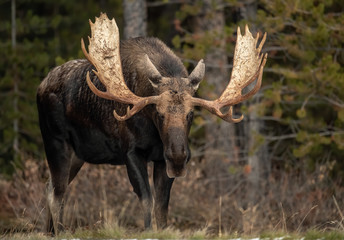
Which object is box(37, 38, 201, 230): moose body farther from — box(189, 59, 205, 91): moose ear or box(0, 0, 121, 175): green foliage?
box(0, 0, 121, 175): green foliage

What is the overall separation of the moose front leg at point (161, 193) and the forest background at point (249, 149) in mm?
3089

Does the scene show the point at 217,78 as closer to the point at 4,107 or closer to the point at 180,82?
the point at 4,107

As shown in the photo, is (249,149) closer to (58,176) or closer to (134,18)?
(134,18)

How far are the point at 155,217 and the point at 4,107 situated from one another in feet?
31.7

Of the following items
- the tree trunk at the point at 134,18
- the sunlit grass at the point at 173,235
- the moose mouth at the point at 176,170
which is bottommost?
the sunlit grass at the point at 173,235

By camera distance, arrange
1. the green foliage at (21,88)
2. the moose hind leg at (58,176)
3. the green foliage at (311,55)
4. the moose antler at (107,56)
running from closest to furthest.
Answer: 1. the moose antler at (107,56)
2. the moose hind leg at (58,176)
3. the green foliage at (311,55)
4. the green foliage at (21,88)

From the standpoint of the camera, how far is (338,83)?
41.6 ft

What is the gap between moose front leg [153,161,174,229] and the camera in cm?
883

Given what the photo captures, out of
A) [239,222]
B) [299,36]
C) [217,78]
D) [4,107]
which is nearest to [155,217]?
[239,222]

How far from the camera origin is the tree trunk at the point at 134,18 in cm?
1503

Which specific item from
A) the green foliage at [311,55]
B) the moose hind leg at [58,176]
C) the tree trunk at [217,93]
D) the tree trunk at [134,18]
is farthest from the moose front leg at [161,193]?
the tree trunk at [134,18]

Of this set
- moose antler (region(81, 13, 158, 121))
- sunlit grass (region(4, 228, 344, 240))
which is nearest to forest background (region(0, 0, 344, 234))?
moose antler (region(81, 13, 158, 121))

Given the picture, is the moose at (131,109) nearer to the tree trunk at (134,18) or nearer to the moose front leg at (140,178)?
the moose front leg at (140,178)

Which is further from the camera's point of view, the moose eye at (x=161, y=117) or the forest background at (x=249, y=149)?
the forest background at (x=249, y=149)
